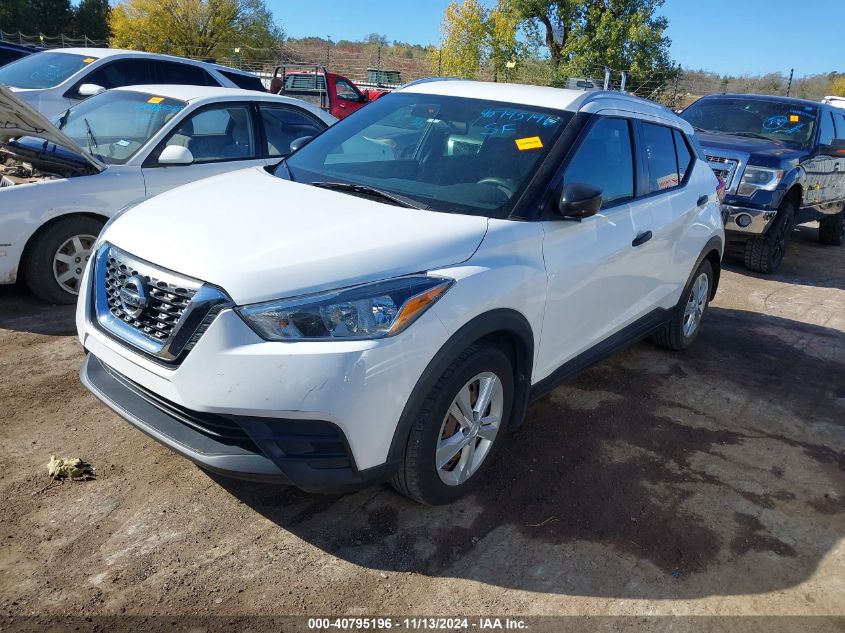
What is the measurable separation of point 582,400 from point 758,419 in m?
1.15

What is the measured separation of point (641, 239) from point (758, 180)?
4826mm

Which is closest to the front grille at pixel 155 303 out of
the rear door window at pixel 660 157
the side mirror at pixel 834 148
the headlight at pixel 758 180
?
the rear door window at pixel 660 157

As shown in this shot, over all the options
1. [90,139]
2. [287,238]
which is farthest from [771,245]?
[90,139]

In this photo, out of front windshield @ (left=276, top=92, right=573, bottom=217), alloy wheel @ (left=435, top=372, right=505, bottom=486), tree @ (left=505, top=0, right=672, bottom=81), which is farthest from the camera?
tree @ (left=505, top=0, right=672, bottom=81)

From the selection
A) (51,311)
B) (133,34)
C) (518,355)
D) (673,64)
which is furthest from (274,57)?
(518,355)

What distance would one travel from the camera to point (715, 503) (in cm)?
340

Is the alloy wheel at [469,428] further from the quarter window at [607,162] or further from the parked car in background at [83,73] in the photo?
the parked car in background at [83,73]

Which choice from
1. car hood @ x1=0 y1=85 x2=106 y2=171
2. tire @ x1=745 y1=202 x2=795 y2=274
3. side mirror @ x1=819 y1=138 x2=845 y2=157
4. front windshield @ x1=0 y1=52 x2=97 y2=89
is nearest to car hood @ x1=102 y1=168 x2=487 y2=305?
car hood @ x1=0 y1=85 x2=106 y2=171

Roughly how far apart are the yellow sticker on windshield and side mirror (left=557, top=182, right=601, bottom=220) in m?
0.32

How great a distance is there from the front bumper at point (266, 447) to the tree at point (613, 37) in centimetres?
2900

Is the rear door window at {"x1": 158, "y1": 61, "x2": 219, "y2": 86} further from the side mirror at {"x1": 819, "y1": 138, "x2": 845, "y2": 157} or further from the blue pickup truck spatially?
the side mirror at {"x1": 819, "y1": 138, "x2": 845, "y2": 157}

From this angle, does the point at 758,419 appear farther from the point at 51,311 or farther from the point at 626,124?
the point at 51,311

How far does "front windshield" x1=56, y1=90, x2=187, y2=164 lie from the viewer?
18.4 ft

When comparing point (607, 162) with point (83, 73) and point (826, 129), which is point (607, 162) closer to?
point (826, 129)
